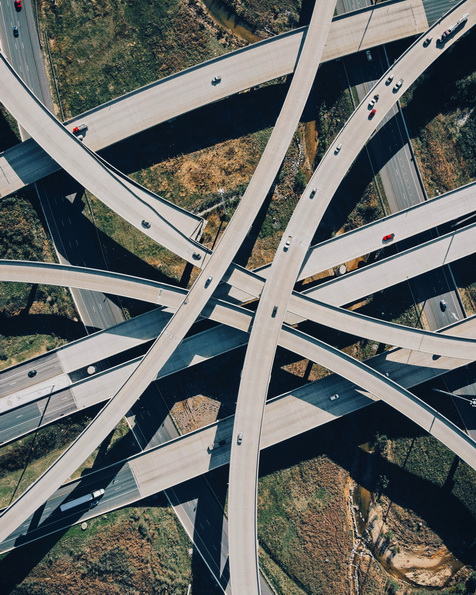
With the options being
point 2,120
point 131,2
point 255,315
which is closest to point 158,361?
point 255,315

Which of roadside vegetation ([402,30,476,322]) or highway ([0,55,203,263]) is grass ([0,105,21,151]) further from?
roadside vegetation ([402,30,476,322])

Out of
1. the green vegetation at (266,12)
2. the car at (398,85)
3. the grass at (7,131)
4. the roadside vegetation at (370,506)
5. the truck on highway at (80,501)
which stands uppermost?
the green vegetation at (266,12)

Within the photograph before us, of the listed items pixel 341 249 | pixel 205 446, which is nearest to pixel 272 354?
pixel 205 446

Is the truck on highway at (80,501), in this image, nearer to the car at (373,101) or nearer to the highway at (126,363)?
the highway at (126,363)

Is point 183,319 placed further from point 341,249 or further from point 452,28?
point 452,28

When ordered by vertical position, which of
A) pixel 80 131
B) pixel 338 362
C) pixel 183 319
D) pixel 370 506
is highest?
pixel 80 131

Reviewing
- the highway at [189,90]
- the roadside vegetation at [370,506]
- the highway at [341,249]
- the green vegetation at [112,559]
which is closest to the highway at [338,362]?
the highway at [341,249]
